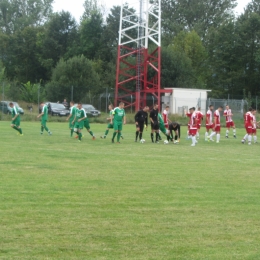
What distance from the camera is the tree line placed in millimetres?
68625

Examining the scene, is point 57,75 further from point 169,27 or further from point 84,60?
point 169,27

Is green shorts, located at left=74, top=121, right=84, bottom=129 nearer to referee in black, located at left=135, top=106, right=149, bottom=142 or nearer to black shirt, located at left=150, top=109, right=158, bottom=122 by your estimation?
referee in black, located at left=135, top=106, right=149, bottom=142

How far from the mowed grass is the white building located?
36820 millimetres

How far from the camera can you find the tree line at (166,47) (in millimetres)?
68625

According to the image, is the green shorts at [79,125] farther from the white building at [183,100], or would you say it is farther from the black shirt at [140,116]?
the white building at [183,100]

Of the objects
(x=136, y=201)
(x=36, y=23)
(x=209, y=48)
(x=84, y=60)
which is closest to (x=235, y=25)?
(x=209, y=48)

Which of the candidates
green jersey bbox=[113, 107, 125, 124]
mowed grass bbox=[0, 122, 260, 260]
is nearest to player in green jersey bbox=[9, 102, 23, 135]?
green jersey bbox=[113, 107, 125, 124]

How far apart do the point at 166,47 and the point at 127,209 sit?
63.1 meters

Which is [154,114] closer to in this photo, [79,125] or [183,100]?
[79,125]

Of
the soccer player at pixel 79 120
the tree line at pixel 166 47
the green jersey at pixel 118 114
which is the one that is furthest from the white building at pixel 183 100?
the green jersey at pixel 118 114

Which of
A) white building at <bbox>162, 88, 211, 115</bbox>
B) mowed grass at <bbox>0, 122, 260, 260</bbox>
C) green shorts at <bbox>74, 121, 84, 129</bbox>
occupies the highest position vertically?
white building at <bbox>162, 88, 211, 115</bbox>

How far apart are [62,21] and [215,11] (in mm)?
22747

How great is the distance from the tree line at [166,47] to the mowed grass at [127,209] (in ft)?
155

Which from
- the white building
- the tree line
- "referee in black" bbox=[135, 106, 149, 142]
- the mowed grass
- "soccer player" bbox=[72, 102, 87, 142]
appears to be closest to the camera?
the mowed grass
